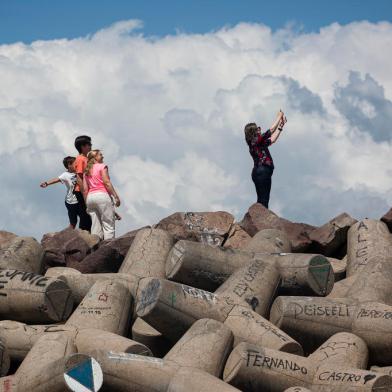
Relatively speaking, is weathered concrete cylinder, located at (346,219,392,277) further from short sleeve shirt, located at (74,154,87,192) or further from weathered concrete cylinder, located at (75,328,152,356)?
short sleeve shirt, located at (74,154,87,192)

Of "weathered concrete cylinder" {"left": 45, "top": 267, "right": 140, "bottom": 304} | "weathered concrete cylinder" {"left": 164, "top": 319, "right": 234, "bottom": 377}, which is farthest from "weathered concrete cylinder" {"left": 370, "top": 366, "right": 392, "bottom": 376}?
"weathered concrete cylinder" {"left": 45, "top": 267, "right": 140, "bottom": 304}

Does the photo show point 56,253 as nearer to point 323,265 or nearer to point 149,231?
point 149,231

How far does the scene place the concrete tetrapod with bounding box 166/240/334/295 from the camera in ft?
45.6

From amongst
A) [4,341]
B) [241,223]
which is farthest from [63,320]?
[241,223]

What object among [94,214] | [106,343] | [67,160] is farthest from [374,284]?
[67,160]

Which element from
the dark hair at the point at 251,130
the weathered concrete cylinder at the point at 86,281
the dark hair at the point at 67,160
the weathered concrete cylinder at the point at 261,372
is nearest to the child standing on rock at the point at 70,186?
the dark hair at the point at 67,160

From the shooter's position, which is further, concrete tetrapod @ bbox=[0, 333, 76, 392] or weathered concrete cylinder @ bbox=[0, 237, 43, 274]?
weathered concrete cylinder @ bbox=[0, 237, 43, 274]

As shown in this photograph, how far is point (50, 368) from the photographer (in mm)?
11117

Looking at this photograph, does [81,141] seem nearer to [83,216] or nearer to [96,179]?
[96,179]

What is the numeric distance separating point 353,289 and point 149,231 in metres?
2.96

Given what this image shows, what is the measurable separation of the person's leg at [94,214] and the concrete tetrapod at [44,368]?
19.5 ft

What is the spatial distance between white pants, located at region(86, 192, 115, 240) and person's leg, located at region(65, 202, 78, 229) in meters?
0.97

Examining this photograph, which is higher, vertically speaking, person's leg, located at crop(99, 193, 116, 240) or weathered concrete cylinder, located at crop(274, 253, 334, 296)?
person's leg, located at crop(99, 193, 116, 240)

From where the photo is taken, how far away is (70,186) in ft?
62.1
